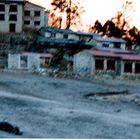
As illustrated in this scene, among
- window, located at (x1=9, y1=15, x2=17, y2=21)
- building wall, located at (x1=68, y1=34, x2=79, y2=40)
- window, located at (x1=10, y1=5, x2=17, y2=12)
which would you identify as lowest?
building wall, located at (x1=68, y1=34, x2=79, y2=40)

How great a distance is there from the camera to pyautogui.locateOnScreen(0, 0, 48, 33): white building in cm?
311

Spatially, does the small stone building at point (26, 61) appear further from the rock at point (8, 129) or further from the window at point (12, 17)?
the rock at point (8, 129)

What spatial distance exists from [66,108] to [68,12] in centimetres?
108

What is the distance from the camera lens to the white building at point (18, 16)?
311cm

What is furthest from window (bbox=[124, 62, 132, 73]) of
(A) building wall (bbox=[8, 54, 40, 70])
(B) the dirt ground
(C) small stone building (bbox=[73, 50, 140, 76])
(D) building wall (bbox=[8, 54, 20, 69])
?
(D) building wall (bbox=[8, 54, 20, 69])

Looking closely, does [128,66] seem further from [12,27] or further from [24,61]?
[12,27]

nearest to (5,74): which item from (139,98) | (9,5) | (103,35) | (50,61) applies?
(50,61)

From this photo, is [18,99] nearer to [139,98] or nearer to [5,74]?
[5,74]

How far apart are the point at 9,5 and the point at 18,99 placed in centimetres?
126

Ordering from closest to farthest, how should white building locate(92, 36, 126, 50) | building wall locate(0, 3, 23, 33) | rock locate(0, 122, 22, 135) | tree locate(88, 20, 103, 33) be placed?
rock locate(0, 122, 22, 135) < building wall locate(0, 3, 23, 33) < tree locate(88, 20, 103, 33) < white building locate(92, 36, 126, 50)

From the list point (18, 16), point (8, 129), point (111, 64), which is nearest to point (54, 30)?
point (18, 16)

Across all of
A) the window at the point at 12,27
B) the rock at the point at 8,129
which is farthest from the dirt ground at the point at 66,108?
the window at the point at 12,27

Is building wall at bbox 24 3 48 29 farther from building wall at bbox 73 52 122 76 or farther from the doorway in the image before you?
building wall at bbox 73 52 122 76

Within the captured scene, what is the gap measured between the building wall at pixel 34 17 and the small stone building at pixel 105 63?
0.37 meters
